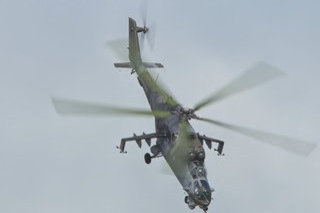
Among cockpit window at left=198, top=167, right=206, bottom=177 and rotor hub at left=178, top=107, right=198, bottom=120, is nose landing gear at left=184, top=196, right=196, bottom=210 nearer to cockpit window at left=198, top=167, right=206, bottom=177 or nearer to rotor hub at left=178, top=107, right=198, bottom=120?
cockpit window at left=198, top=167, right=206, bottom=177

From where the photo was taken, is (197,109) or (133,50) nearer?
(197,109)

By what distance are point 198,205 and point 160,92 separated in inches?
686

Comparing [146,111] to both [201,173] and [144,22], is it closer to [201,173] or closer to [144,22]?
[201,173]

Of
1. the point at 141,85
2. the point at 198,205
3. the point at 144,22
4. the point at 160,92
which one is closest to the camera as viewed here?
the point at 198,205

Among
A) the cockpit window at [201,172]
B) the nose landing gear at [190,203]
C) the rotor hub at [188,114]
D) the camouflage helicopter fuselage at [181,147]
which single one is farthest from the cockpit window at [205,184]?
the rotor hub at [188,114]

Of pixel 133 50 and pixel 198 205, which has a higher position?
pixel 133 50

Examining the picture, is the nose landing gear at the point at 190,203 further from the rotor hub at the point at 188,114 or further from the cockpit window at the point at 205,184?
the rotor hub at the point at 188,114

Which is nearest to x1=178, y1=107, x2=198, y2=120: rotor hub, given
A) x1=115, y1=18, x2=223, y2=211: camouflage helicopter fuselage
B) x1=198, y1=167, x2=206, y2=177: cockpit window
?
x1=115, y1=18, x2=223, y2=211: camouflage helicopter fuselage

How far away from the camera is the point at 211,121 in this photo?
237ft

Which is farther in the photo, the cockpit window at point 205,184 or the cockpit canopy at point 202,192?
the cockpit window at point 205,184

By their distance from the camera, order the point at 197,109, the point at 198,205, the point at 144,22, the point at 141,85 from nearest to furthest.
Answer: the point at 198,205
the point at 197,109
the point at 141,85
the point at 144,22

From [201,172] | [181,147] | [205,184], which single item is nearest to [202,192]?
[205,184]

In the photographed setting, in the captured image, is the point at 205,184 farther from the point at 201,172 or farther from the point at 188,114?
the point at 188,114

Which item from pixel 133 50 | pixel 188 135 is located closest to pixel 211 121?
pixel 188 135
